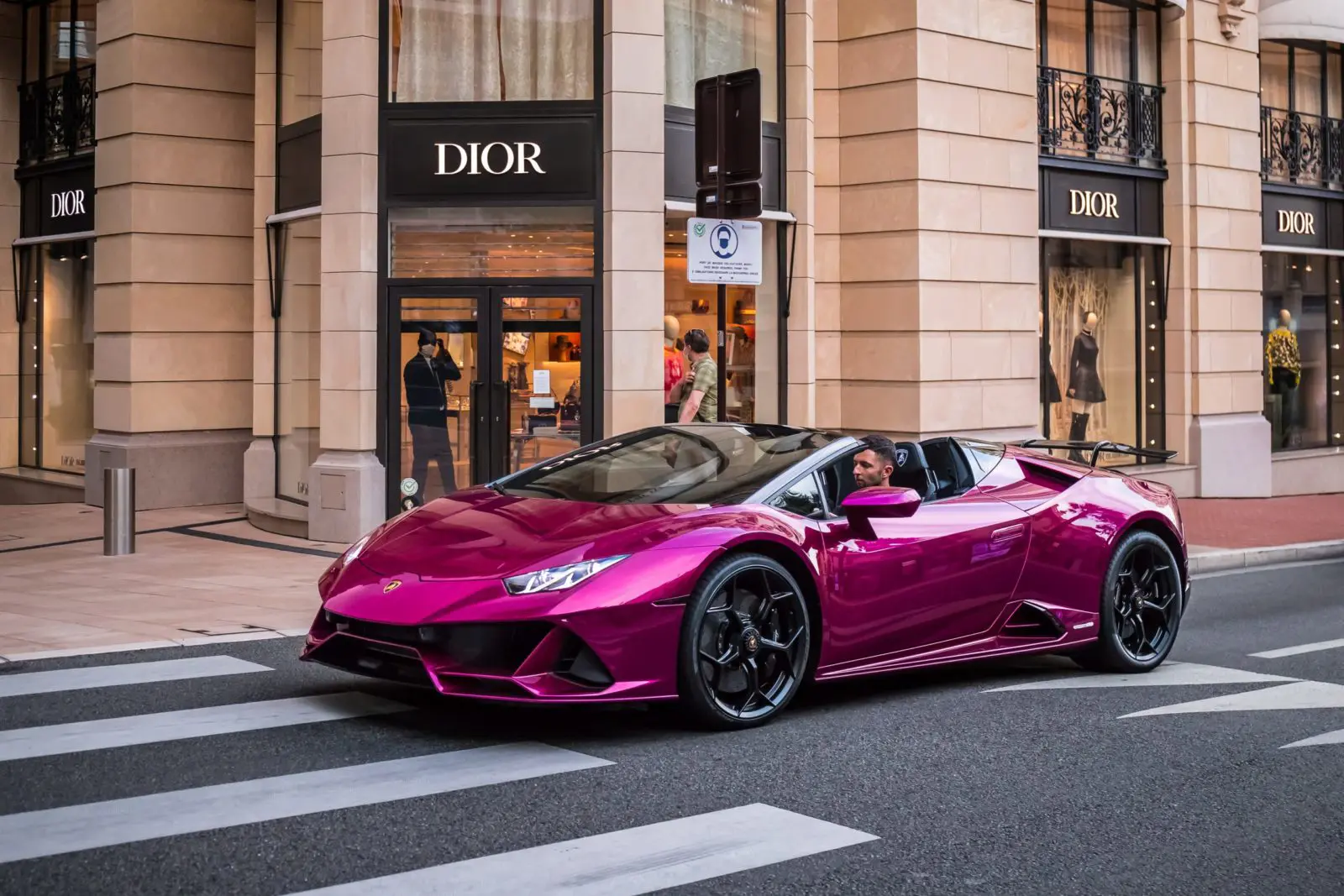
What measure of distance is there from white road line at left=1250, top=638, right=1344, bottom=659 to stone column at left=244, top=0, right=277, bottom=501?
10790 mm

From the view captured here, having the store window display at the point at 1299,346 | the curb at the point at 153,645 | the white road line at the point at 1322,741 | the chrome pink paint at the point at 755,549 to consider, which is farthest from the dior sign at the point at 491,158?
the store window display at the point at 1299,346

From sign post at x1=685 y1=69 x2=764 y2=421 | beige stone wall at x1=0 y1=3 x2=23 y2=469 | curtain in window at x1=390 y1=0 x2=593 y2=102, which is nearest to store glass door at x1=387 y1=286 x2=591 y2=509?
curtain in window at x1=390 y1=0 x2=593 y2=102

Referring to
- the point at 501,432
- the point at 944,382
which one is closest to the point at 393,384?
the point at 501,432

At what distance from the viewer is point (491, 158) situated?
1451 centimetres

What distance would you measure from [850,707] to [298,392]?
401 inches

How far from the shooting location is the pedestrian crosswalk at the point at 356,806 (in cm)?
450

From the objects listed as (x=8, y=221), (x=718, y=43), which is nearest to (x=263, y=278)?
(x=718, y=43)

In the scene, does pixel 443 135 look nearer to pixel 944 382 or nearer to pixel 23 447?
pixel 944 382

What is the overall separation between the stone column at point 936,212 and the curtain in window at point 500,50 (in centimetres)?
396

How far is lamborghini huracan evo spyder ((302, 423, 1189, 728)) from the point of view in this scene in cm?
586

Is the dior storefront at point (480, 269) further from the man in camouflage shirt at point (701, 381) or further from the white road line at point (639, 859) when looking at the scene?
A: the white road line at point (639, 859)

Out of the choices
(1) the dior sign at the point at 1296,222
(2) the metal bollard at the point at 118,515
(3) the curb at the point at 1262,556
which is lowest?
(3) the curb at the point at 1262,556

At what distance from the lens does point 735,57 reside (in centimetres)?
1595

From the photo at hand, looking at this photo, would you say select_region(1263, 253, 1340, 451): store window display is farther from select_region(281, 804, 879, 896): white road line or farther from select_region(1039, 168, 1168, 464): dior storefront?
select_region(281, 804, 879, 896): white road line
